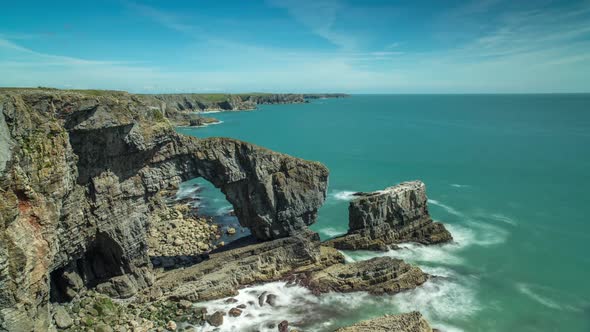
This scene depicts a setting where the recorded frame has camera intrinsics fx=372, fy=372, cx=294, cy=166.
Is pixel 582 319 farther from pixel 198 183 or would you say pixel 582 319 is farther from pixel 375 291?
pixel 198 183

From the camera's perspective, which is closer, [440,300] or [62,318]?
[62,318]

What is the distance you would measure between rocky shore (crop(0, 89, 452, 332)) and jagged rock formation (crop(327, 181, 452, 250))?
128 millimetres

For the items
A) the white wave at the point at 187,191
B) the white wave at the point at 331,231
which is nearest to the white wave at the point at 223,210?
the white wave at the point at 187,191

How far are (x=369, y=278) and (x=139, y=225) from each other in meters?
18.4

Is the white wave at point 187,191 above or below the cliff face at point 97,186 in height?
below

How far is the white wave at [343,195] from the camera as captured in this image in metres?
56.4

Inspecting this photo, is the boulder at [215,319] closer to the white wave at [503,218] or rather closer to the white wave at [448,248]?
the white wave at [448,248]

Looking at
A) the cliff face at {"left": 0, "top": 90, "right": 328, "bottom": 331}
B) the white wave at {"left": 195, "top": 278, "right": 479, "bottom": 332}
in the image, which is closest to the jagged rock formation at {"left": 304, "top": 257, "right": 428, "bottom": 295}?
the white wave at {"left": 195, "top": 278, "right": 479, "bottom": 332}

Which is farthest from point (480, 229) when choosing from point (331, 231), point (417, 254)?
point (331, 231)

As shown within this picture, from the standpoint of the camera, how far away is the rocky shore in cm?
1762

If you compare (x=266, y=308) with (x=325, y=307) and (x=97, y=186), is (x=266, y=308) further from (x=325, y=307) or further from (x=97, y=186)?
(x=97, y=186)

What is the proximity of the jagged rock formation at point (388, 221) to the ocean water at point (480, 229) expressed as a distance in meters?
1.34

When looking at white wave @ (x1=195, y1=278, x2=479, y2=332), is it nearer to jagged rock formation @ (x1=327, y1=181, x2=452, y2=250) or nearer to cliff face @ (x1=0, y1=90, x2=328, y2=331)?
cliff face @ (x1=0, y1=90, x2=328, y2=331)

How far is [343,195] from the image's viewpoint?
58.0 meters
